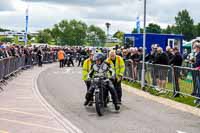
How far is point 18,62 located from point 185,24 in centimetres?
7268

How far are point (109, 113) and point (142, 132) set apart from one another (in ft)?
11.4

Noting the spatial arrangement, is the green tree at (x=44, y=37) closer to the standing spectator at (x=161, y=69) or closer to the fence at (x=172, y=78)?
the fence at (x=172, y=78)

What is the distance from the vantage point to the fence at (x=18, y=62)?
2486 centimetres

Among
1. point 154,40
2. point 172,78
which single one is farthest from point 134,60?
point 154,40

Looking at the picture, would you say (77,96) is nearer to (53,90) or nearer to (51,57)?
(53,90)

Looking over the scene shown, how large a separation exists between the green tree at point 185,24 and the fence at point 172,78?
77421 millimetres

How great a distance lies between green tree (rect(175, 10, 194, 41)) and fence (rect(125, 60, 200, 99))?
254ft

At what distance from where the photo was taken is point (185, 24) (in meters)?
103

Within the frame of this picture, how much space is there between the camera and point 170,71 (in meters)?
19.5

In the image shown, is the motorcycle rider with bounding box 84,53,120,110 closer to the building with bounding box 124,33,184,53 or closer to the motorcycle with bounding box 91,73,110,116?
the motorcycle with bounding box 91,73,110,116

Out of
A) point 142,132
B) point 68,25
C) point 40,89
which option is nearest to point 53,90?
point 40,89

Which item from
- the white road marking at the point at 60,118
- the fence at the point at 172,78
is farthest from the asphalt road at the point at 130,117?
the fence at the point at 172,78

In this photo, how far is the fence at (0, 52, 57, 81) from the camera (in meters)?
24.9

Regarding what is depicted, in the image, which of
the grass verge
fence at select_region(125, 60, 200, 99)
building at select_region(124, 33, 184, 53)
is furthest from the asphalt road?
building at select_region(124, 33, 184, 53)
